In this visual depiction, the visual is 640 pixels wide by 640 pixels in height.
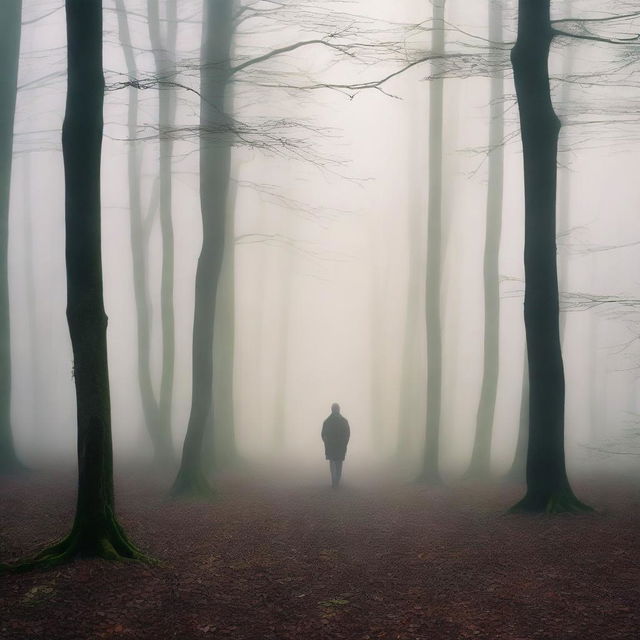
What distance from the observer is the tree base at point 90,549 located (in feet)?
22.3

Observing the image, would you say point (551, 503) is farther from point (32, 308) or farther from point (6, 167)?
point (32, 308)

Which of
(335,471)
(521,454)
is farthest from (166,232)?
(521,454)

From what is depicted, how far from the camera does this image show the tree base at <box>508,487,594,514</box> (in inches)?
376

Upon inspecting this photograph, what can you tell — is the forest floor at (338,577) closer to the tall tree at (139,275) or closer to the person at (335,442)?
the person at (335,442)

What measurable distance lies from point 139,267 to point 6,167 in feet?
18.8

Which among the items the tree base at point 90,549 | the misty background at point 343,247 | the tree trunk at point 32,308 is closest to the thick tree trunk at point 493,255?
the misty background at point 343,247

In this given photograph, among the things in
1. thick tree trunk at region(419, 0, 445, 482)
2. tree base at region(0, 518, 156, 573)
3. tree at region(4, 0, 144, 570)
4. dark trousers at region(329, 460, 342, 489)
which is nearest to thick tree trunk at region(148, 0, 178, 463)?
dark trousers at region(329, 460, 342, 489)

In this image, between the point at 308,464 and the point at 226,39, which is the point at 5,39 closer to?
the point at 226,39

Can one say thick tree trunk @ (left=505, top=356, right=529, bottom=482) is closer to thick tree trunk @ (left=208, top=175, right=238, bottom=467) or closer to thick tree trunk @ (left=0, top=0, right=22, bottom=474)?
thick tree trunk @ (left=208, top=175, right=238, bottom=467)

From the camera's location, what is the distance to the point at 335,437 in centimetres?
1525

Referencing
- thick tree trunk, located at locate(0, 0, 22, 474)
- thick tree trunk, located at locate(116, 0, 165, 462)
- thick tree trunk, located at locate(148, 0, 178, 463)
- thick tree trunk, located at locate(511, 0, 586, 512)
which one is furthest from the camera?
thick tree trunk, located at locate(116, 0, 165, 462)

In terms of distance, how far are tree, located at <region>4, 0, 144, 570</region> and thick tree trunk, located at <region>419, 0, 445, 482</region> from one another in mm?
9797

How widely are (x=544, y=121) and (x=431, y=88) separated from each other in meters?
6.51

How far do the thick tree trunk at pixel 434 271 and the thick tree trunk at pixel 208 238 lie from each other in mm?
5519
